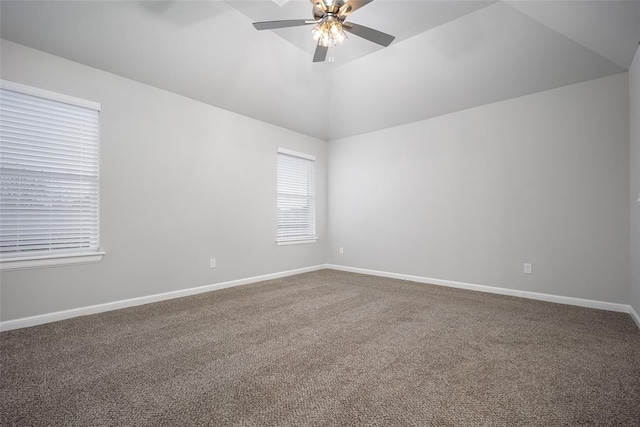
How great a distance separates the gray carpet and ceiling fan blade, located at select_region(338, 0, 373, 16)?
2.64 meters

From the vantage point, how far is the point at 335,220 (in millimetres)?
5680

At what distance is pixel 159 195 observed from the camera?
3.46 meters

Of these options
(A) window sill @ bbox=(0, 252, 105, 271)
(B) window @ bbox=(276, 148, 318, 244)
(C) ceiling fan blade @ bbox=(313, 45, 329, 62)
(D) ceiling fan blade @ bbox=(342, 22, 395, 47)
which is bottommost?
(A) window sill @ bbox=(0, 252, 105, 271)

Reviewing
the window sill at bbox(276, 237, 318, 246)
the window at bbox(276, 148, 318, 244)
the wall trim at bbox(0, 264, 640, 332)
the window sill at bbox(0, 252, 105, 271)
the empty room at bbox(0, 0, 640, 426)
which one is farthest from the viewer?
the window at bbox(276, 148, 318, 244)

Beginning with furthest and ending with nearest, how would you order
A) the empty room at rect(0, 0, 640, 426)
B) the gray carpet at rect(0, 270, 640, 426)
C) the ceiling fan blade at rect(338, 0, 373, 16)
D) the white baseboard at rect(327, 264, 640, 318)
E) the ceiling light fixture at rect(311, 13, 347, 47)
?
the white baseboard at rect(327, 264, 640, 318) < the ceiling light fixture at rect(311, 13, 347, 47) < the ceiling fan blade at rect(338, 0, 373, 16) < the empty room at rect(0, 0, 640, 426) < the gray carpet at rect(0, 270, 640, 426)

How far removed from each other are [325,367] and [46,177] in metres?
3.11

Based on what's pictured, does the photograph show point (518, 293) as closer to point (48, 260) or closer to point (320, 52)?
point (320, 52)

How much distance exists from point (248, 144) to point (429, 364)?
371 cm

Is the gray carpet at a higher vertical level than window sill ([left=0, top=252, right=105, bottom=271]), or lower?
lower

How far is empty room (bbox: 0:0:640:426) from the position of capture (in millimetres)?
1733

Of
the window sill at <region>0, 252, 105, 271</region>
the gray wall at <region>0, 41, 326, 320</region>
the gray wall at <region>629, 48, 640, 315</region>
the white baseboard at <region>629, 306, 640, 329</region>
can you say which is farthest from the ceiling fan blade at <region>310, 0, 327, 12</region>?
the white baseboard at <region>629, 306, 640, 329</region>

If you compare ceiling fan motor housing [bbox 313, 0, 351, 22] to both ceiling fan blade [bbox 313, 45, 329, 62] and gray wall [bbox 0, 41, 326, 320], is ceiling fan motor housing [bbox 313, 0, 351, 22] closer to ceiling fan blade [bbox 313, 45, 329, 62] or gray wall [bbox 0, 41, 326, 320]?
ceiling fan blade [bbox 313, 45, 329, 62]

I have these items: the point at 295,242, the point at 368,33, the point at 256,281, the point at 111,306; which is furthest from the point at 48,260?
the point at 368,33


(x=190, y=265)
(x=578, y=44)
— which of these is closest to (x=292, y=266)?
(x=190, y=265)
